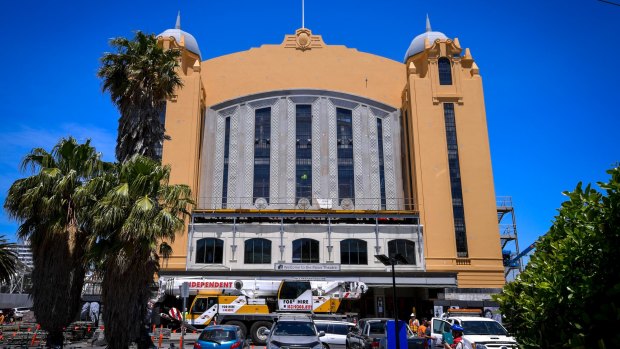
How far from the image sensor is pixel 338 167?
155 feet

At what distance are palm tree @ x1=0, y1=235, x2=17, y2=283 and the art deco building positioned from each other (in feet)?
49.5

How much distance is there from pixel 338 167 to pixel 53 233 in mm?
31945

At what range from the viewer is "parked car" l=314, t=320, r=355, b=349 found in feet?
69.7

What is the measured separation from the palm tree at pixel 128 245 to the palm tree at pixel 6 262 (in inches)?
422

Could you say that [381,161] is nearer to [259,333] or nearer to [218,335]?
[259,333]

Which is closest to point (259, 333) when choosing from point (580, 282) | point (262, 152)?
point (580, 282)

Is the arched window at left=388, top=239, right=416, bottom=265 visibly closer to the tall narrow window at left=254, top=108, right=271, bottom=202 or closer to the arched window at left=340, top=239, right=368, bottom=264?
the arched window at left=340, top=239, right=368, bottom=264

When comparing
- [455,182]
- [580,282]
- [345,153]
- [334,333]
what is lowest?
[334,333]

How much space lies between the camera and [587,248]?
19.8ft

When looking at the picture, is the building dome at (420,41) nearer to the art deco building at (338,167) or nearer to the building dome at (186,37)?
the art deco building at (338,167)

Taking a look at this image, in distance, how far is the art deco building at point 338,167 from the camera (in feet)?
131

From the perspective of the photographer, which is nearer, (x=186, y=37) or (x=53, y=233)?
(x=53, y=233)

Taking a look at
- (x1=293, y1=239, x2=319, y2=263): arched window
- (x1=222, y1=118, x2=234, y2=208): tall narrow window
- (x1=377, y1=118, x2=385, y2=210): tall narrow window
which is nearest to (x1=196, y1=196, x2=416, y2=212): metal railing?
(x1=222, y1=118, x2=234, y2=208): tall narrow window

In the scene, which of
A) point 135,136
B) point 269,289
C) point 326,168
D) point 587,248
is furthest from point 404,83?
point 587,248
